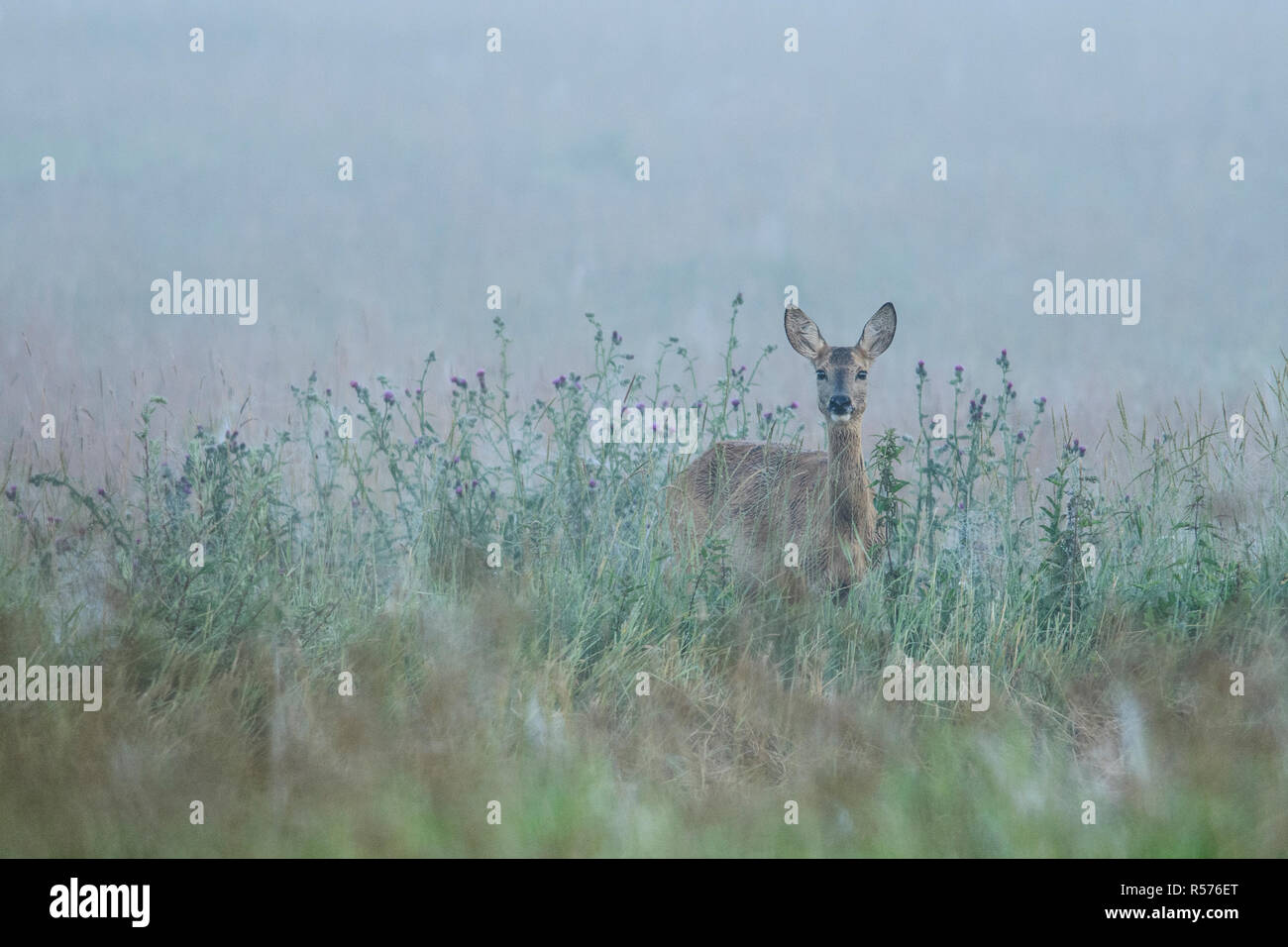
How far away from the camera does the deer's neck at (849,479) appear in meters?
6.36

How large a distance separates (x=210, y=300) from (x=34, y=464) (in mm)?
1138

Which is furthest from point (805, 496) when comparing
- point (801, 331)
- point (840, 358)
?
point (801, 331)

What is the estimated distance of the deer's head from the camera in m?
6.14

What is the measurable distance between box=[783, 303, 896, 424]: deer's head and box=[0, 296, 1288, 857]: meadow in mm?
288

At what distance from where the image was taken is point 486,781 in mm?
4289

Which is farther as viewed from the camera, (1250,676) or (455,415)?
(455,415)

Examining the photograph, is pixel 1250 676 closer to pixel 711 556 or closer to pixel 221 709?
pixel 711 556

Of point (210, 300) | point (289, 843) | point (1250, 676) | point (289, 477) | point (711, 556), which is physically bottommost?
point (289, 843)

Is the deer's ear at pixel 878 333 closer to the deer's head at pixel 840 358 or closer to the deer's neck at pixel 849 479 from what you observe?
the deer's head at pixel 840 358

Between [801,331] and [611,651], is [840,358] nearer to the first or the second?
[801,331]

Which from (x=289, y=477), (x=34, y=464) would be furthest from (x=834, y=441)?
(x=34, y=464)

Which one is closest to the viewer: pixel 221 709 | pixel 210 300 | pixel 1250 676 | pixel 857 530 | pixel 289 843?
pixel 289 843

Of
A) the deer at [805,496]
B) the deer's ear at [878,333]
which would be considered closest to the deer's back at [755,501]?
the deer at [805,496]

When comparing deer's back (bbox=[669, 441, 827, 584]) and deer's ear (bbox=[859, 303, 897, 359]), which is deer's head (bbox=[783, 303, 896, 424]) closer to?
deer's ear (bbox=[859, 303, 897, 359])
